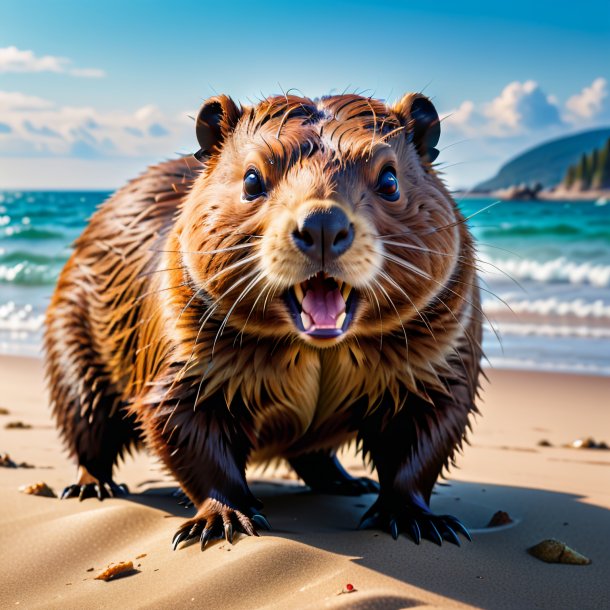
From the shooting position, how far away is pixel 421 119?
3.50 meters

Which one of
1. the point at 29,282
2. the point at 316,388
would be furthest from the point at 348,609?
the point at 29,282

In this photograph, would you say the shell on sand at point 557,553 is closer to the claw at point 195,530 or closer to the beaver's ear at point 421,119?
the claw at point 195,530

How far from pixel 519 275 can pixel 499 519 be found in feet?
49.1

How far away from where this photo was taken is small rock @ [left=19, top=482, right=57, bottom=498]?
4.14 metres

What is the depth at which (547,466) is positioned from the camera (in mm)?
4965

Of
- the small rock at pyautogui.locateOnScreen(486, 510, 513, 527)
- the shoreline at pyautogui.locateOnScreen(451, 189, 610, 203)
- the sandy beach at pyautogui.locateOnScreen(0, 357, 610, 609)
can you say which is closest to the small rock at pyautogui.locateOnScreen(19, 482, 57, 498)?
the sandy beach at pyautogui.locateOnScreen(0, 357, 610, 609)

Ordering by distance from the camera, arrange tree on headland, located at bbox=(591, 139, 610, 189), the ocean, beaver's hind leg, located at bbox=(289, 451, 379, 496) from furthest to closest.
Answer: tree on headland, located at bbox=(591, 139, 610, 189)
the ocean
beaver's hind leg, located at bbox=(289, 451, 379, 496)

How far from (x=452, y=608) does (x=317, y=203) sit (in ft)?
4.00

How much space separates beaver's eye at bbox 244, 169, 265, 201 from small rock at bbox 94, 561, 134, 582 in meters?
1.26

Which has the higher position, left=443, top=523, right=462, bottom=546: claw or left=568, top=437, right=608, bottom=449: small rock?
left=443, top=523, right=462, bottom=546: claw

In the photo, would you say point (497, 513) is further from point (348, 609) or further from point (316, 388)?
point (348, 609)

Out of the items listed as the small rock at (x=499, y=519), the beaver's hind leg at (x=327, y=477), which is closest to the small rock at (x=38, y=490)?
the beaver's hind leg at (x=327, y=477)

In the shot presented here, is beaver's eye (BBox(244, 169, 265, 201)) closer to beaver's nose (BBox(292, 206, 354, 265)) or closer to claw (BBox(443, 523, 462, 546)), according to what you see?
beaver's nose (BBox(292, 206, 354, 265))

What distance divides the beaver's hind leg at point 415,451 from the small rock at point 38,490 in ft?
4.97
